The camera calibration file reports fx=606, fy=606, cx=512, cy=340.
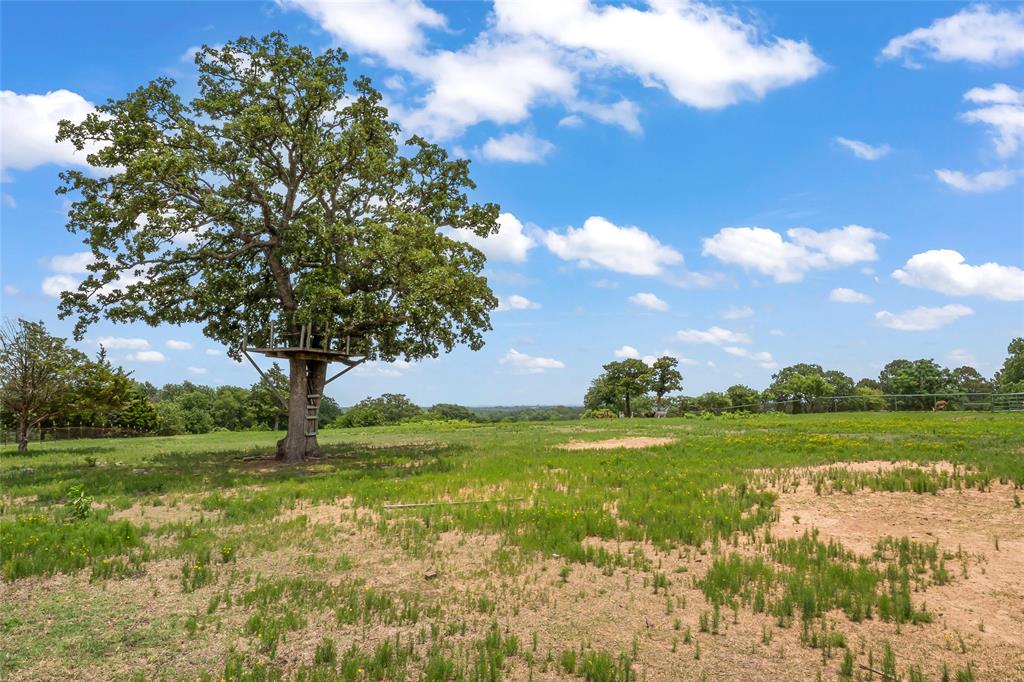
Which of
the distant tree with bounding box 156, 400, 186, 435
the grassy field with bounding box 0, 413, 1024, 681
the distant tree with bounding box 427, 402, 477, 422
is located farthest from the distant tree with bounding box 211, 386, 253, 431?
the grassy field with bounding box 0, 413, 1024, 681

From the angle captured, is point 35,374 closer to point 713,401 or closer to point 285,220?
point 285,220

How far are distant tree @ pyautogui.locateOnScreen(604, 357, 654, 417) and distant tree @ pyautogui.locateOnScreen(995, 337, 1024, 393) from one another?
170 ft

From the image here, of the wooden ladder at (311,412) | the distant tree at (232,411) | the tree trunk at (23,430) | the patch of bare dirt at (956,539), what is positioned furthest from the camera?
the distant tree at (232,411)

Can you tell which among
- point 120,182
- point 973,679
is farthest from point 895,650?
point 120,182

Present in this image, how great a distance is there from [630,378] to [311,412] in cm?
6898

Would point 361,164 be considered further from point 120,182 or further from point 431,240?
point 120,182

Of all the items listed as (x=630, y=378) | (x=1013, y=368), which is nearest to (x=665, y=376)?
(x=630, y=378)

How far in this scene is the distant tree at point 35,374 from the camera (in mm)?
29766

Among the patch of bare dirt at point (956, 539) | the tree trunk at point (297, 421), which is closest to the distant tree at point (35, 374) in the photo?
the tree trunk at point (297, 421)

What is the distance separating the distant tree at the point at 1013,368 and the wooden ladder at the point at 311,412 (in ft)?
330

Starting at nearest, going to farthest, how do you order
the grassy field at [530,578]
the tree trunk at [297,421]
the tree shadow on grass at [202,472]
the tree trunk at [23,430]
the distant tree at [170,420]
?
the grassy field at [530,578] → the tree shadow on grass at [202,472] → the tree trunk at [297,421] → the tree trunk at [23,430] → the distant tree at [170,420]

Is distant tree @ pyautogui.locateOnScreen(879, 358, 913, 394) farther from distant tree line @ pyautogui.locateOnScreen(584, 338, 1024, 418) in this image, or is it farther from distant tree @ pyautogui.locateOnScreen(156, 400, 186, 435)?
distant tree @ pyautogui.locateOnScreen(156, 400, 186, 435)

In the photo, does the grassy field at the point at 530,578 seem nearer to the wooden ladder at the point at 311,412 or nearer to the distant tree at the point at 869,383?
the wooden ladder at the point at 311,412

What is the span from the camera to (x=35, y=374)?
30.0 m
